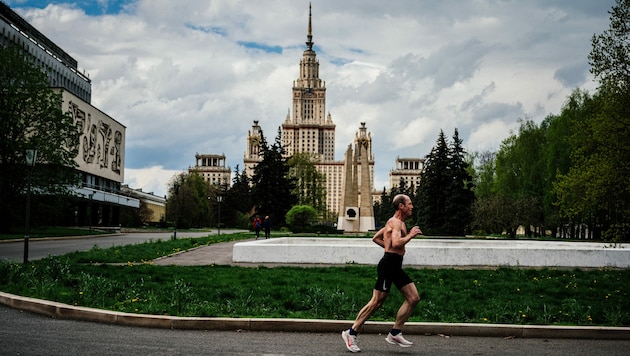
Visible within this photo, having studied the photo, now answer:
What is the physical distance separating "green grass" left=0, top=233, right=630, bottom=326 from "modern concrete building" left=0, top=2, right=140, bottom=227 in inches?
1939

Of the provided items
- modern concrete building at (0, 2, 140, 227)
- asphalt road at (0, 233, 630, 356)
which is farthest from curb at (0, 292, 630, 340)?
modern concrete building at (0, 2, 140, 227)

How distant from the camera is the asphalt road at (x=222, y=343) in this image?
759cm

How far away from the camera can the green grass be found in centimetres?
998

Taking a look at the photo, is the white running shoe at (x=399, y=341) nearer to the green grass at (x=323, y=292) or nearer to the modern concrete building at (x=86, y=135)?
the green grass at (x=323, y=292)

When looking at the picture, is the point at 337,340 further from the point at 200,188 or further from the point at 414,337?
the point at 200,188

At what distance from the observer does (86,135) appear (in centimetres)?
6856

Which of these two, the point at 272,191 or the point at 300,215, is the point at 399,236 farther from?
the point at 272,191

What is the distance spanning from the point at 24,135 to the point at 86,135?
27982mm

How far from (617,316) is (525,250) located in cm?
1070

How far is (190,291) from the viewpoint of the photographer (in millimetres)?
11617

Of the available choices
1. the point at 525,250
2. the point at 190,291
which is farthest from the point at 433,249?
the point at 190,291

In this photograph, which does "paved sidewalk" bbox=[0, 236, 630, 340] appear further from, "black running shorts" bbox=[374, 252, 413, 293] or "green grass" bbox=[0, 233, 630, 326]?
"black running shorts" bbox=[374, 252, 413, 293]

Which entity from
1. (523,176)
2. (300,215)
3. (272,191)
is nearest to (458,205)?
(523,176)

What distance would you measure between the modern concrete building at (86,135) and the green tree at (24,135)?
1899 centimetres
